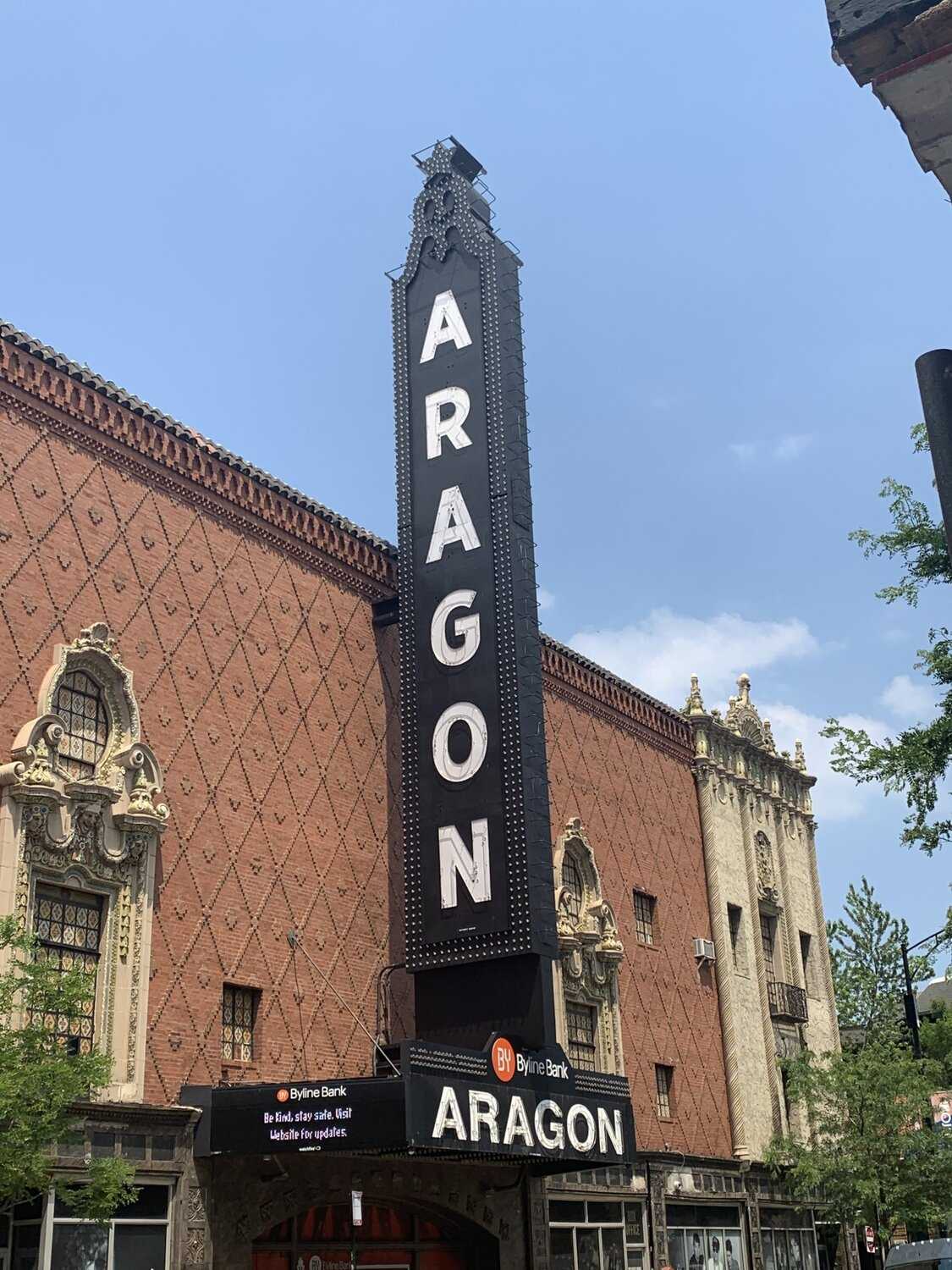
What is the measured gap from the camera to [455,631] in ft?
85.4

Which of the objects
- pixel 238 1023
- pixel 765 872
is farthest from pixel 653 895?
pixel 238 1023

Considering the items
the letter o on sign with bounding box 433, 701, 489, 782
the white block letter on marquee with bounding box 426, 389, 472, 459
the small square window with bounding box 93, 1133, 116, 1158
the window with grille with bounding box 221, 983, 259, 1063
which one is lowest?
the small square window with bounding box 93, 1133, 116, 1158

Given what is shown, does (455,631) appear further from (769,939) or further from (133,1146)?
(769,939)

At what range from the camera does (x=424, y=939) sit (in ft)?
80.9

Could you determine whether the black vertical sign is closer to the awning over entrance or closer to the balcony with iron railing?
the awning over entrance

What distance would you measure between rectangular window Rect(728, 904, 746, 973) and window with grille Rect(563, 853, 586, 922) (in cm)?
736

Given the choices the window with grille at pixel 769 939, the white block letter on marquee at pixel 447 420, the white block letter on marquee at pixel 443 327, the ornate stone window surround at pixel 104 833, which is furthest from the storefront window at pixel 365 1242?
the window with grille at pixel 769 939

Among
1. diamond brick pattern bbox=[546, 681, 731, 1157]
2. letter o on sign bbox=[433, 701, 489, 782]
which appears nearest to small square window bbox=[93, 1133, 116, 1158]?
letter o on sign bbox=[433, 701, 489, 782]

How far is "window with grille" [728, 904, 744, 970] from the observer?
3881 cm

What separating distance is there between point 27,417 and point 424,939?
10.5 metres

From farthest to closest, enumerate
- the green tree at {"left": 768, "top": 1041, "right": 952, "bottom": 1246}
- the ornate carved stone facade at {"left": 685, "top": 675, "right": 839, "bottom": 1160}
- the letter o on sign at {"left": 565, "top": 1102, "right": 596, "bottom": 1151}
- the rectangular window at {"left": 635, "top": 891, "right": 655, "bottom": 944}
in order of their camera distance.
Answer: the ornate carved stone facade at {"left": 685, "top": 675, "right": 839, "bottom": 1160}
the green tree at {"left": 768, "top": 1041, "right": 952, "bottom": 1246}
the rectangular window at {"left": 635, "top": 891, "right": 655, "bottom": 944}
the letter o on sign at {"left": 565, "top": 1102, "right": 596, "bottom": 1151}

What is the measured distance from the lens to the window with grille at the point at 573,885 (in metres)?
32.1

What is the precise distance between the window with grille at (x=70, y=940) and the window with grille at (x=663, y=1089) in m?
17.4

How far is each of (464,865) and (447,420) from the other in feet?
27.1
